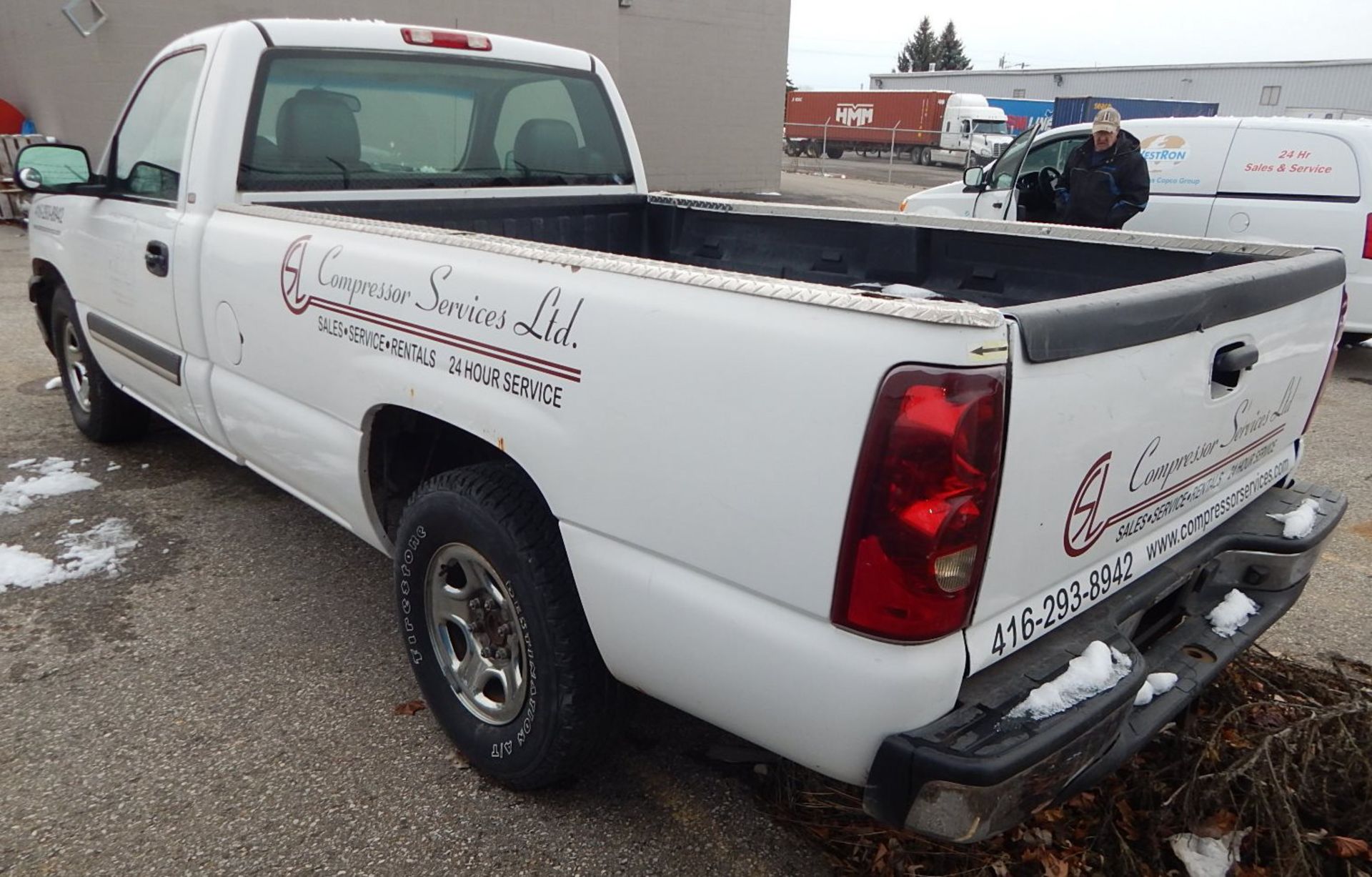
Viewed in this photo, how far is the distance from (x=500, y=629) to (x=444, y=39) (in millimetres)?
2591

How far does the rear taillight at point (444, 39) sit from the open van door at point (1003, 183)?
5921 millimetres

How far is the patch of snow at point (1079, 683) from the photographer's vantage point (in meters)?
1.66

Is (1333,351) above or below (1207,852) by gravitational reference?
above

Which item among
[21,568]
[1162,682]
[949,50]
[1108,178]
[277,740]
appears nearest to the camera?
[1162,682]

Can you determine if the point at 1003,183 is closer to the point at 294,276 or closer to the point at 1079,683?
the point at 294,276

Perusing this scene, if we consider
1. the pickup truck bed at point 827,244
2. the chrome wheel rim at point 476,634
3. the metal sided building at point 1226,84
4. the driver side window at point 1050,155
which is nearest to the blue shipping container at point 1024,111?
the metal sided building at point 1226,84

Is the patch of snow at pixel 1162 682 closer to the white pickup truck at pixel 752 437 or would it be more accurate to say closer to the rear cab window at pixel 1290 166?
the white pickup truck at pixel 752 437

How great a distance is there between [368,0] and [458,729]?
1291 centimetres

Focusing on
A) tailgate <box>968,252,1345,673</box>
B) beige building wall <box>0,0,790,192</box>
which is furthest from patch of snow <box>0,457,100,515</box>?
beige building wall <box>0,0,790,192</box>

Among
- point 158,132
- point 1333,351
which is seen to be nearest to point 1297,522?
point 1333,351

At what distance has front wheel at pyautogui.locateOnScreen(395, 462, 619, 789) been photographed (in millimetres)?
2139

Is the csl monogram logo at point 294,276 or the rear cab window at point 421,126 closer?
the csl monogram logo at point 294,276

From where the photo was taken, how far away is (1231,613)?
7.61 ft

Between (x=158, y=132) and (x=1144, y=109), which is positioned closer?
(x=158, y=132)
